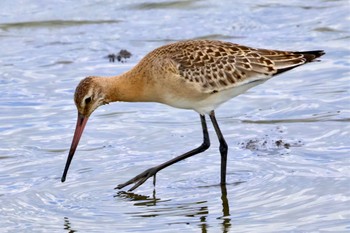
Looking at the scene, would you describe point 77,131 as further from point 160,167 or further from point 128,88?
point 160,167

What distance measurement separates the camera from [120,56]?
14961mm

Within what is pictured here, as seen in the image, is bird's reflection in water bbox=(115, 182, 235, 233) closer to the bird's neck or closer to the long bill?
the long bill

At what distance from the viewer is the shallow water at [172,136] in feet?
30.1

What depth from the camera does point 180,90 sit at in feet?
32.4

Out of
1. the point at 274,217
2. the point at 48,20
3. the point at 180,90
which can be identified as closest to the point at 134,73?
the point at 180,90

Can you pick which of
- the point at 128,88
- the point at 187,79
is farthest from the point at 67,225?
the point at 187,79

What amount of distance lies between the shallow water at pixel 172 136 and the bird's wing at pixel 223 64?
86cm

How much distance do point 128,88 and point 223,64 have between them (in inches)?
35.2

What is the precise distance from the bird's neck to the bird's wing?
1.12 ft

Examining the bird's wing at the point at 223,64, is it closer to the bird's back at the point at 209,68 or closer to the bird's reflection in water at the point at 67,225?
the bird's back at the point at 209,68

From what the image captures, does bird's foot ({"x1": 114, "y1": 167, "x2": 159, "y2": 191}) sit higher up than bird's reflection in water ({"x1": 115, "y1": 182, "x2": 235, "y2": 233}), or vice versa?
bird's foot ({"x1": 114, "y1": 167, "x2": 159, "y2": 191})

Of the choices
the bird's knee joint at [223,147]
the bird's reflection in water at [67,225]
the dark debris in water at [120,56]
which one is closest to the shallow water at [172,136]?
the bird's reflection in water at [67,225]

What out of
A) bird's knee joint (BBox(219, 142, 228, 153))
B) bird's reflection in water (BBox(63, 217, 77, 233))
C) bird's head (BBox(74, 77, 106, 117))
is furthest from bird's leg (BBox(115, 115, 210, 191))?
bird's reflection in water (BBox(63, 217, 77, 233))

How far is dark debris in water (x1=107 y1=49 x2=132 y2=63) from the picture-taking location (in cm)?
1483
